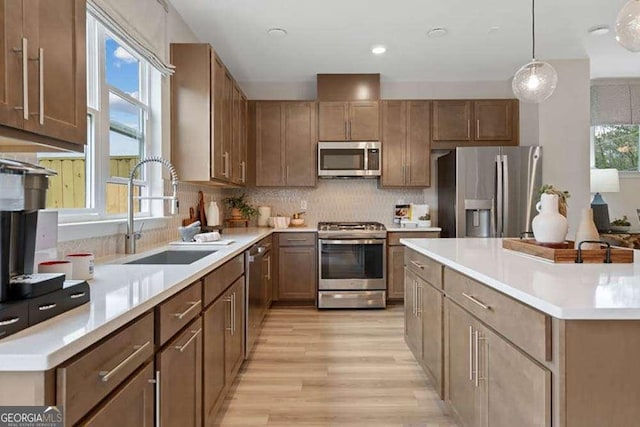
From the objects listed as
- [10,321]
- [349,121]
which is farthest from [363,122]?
[10,321]

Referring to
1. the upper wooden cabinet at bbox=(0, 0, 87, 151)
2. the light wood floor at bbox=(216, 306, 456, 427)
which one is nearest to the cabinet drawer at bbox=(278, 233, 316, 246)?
the light wood floor at bbox=(216, 306, 456, 427)

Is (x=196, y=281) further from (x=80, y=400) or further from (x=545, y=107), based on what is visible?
(x=545, y=107)

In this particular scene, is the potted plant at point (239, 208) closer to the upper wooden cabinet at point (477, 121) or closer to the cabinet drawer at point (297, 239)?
the cabinet drawer at point (297, 239)

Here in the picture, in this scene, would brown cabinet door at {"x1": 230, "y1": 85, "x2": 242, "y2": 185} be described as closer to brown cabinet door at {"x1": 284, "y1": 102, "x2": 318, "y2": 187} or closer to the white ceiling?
the white ceiling

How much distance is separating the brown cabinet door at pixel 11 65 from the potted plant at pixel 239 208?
3687mm

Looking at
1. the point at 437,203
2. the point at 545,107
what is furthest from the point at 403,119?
the point at 545,107

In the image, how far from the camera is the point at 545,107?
446cm

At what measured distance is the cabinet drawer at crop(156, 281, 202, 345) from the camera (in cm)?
138

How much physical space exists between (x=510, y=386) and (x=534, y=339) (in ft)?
0.86

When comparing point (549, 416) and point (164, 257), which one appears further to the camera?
point (164, 257)

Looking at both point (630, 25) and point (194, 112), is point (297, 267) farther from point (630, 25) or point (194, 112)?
point (630, 25)

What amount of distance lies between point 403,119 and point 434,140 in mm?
439

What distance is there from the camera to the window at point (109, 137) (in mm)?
2156

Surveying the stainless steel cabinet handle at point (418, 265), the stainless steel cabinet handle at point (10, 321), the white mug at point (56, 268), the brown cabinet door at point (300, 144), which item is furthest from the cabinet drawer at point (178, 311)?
the brown cabinet door at point (300, 144)
